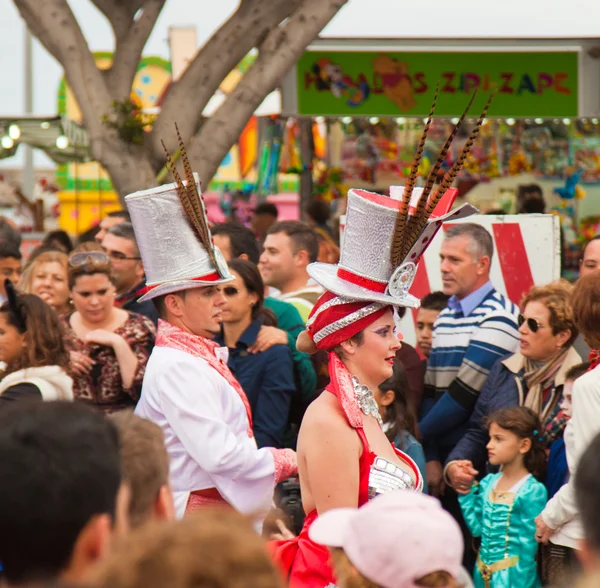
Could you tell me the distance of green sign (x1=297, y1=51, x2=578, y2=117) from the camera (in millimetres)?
10289

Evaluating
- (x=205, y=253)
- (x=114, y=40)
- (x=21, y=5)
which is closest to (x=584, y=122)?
(x=114, y=40)

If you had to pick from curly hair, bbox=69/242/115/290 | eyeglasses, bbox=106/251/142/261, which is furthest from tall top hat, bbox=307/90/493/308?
eyeglasses, bbox=106/251/142/261

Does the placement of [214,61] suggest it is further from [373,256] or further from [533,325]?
[373,256]

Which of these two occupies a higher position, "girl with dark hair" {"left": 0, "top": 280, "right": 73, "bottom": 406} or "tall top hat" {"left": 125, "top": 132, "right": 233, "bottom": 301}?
"tall top hat" {"left": 125, "top": 132, "right": 233, "bottom": 301}

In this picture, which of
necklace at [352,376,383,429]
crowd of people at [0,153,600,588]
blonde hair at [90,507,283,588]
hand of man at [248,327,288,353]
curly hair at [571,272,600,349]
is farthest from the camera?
hand of man at [248,327,288,353]

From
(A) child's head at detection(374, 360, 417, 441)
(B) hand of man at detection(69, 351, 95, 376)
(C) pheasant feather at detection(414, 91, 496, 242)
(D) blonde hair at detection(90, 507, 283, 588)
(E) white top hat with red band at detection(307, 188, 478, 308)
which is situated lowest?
(A) child's head at detection(374, 360, 417, 441)

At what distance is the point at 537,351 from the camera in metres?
5.44

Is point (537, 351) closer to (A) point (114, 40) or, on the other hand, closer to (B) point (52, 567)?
(B) point (52, 567)

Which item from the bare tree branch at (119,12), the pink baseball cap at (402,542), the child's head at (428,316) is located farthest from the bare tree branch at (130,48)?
the pink baseball cap at (402,542)

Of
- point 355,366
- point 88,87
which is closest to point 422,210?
point 355,366

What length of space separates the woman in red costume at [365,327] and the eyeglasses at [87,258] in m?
2.36

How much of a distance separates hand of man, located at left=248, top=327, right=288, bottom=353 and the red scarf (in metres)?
1.27

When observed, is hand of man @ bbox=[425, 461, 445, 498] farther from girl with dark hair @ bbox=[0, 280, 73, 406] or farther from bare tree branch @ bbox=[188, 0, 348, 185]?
bare tree branch @ bbox=[188, 0, 348, 185]

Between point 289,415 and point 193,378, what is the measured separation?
175 cm
